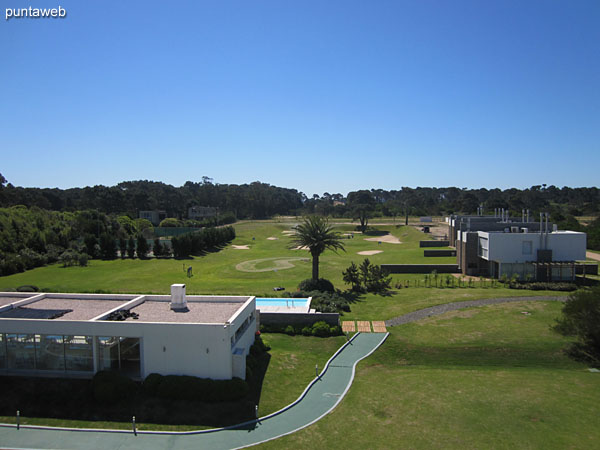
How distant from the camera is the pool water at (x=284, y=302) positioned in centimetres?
3500

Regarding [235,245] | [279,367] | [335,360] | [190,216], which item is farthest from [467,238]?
[190,216]

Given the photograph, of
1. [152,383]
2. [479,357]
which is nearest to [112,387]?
[152,383]

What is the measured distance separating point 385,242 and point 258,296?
52.9m

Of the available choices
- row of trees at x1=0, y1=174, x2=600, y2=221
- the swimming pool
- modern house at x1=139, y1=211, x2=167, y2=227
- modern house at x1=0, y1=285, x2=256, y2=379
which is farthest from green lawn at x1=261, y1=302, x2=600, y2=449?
modern house at x1=139, y1=211, x2=167, y2=227

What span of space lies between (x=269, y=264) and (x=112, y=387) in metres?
42.0

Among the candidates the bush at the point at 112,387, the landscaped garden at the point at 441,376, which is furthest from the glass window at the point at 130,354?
the landscaped garden at the point at 441,376

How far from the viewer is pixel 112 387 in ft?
63.0

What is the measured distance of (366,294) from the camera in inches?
1677

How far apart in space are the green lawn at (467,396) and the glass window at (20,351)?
1296 cm

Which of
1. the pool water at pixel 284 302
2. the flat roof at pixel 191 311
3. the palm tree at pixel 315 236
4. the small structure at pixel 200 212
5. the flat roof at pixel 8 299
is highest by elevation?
the small structure at pixel 200 212

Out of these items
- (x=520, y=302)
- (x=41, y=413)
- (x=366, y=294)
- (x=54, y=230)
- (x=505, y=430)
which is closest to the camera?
(x=505, y=430)

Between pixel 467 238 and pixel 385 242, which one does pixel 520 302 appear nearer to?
pixel 467 238

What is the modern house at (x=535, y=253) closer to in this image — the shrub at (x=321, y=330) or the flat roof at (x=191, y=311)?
the shrub at (x=321, y=330)

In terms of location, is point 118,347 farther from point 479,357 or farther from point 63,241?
point 63,241
